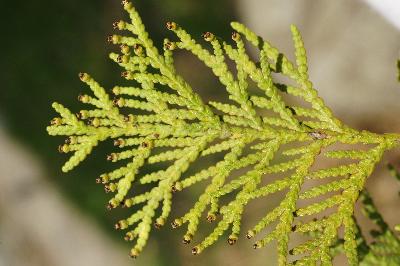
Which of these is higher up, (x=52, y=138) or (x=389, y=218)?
(x=52, y=138)

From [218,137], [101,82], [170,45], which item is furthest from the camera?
[101,82]

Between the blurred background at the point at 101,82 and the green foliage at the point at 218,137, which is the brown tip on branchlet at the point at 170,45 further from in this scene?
the blurred background at the point at 101,82

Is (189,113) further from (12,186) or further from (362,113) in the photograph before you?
(12,186)

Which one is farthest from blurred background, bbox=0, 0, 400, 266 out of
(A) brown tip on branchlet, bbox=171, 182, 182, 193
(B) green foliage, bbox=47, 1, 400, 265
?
(A) brown tip on branchlet, bbox=171, 182, 182, 193

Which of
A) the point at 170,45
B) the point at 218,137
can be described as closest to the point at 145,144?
the point at 218,137

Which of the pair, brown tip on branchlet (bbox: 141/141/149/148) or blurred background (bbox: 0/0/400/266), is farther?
blurred background (bbox: 0/0/400/266)

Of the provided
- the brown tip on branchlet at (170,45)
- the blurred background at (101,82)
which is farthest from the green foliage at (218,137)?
the blurred background at (101,82)

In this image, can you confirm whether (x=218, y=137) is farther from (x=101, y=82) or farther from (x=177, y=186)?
(x=101, y=82)

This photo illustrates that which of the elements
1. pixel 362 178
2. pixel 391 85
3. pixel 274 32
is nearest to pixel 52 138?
pixel 274 32

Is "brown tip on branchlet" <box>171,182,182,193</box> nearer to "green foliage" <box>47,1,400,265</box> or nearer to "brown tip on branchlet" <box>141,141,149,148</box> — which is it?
"green foliage" <box>47,1,400,265</box>
